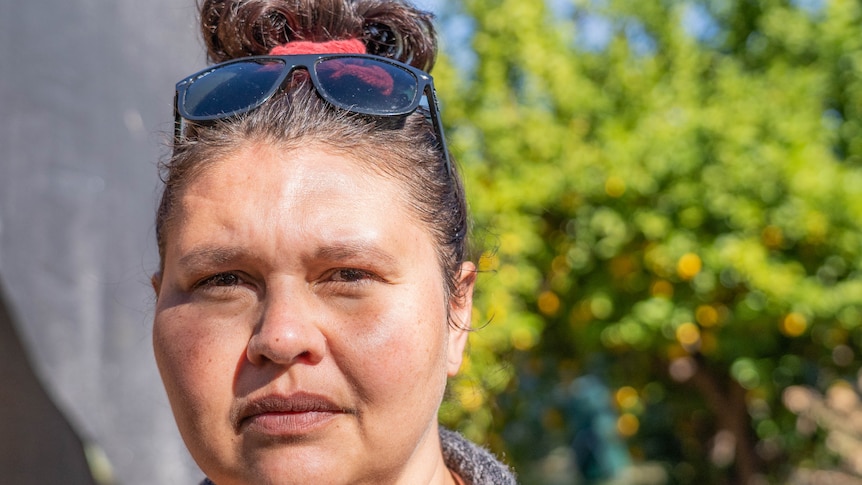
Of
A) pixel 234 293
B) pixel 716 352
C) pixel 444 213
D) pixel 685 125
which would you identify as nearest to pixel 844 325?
pixel 716 352

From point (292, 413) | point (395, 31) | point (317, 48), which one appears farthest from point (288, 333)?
point (395, 31)

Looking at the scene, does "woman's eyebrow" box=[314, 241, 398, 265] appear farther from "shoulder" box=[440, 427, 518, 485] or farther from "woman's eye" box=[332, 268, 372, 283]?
"shoulder" box=[440, 427, 518, 485]

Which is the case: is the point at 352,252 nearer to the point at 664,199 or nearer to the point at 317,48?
the point at 317,48

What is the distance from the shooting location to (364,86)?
54.9 inches

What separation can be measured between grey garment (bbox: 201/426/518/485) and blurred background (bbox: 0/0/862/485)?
198mm

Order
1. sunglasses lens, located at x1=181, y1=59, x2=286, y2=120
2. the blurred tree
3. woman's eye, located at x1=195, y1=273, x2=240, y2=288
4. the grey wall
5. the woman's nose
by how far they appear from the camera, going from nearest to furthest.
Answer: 1. the woman's nose
2. woman's eye, located at x1=195, y1=273, x2=240, y2=288
3. sunglasses lens, located at x1=181, y1=59, x2=286, y2=120
4. the grey wall
5. the blurred tree

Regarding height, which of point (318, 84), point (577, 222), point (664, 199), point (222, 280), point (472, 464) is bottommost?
point (577, 222)

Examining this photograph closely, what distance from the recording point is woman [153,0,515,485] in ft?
3.99

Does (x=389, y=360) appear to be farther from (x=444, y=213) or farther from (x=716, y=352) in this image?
(x=716, y=352)

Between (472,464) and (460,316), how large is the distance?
0.33m

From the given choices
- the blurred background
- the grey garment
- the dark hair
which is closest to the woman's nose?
the dark hair

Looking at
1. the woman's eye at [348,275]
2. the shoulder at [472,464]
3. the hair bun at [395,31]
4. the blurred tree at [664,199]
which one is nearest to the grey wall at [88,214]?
the hair bun at [395,31]

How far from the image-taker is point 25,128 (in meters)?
2.12

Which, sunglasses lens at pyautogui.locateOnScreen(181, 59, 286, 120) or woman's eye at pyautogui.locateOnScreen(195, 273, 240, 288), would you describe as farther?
sunglasses lens at pyautogui.locateOnScreen(181, 59, 286, 120)
